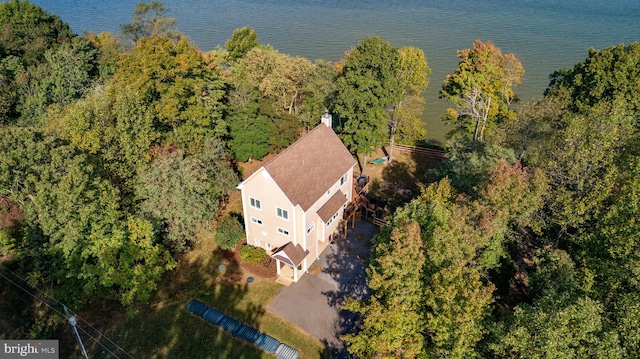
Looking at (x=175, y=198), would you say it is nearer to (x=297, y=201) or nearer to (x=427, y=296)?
(x=297, y=201)

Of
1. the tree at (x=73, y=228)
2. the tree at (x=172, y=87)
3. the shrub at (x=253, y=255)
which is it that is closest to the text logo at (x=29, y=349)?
the tree at (x=73, y=228)

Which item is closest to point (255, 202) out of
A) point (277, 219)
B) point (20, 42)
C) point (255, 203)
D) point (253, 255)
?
point (255, 203)

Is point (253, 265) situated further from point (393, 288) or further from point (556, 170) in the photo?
point (556, 170)

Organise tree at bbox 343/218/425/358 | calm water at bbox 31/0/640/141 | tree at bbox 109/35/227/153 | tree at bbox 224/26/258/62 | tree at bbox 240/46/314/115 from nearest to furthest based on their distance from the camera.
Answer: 1. tree at bbox 343/218/425/358
2. tree at bbox 109/35/227/153
3. tree at bbox 240/46/314/115
4. tree at bbox 224/26/258/62
5. calm water at bbox 31/0/640/141

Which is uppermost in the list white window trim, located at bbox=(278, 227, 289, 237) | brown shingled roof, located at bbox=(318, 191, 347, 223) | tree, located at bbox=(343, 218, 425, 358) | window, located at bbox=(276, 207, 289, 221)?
brown shingled roof, located at bbox=(318, 191, 347, 223)

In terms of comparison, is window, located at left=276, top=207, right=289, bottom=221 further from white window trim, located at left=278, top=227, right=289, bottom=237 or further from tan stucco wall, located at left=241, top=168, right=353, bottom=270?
white window trim, located at left=278, top=227, right=289, bottom=237

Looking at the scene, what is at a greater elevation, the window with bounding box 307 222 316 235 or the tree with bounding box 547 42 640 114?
the tree with bounding box 547 42 640 114

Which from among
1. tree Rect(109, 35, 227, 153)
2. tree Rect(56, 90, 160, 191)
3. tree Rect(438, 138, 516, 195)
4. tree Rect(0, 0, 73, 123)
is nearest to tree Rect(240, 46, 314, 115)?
tree Rect(109, 35, 227, 153)
